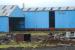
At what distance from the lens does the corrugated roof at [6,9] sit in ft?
146

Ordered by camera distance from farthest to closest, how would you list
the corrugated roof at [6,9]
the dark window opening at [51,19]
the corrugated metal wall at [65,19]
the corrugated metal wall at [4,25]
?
the dark window opening at [51,19] → the corrugated metal wall at [65,19] → the corrugated roof at [6,9] → the corrugated metal wall at [4,25]

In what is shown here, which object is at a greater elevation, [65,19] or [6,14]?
[6,14]

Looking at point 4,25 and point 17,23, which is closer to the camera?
point 4,25

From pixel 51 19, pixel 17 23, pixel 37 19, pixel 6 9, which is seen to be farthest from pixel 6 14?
pixel 51 19

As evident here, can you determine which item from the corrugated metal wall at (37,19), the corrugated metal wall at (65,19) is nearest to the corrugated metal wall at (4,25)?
the corrugated metal wall at (37,19)

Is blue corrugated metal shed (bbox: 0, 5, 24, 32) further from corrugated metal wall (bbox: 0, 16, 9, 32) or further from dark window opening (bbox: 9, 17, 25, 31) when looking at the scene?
dark window opening (bbox: 9, 17, 25, 31)

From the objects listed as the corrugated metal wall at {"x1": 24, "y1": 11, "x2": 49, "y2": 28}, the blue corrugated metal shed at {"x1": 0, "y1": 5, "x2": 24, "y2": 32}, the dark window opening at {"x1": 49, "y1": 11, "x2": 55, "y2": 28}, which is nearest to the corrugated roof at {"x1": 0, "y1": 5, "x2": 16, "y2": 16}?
the blue corrugated metal shed at {"x1": 0, "y1": 5, "x2": 24, "y2": 32}

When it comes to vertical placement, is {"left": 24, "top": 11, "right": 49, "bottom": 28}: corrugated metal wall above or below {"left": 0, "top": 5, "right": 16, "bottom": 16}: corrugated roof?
below

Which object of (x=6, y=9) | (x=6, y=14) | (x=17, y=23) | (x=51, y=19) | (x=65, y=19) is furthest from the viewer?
(x=6, y=9)

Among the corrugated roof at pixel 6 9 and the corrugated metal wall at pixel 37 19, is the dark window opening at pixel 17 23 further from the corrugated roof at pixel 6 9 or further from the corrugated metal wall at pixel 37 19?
the corrugated roof at pixel 6 9

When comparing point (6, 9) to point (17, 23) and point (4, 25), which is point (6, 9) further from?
point (4, 25)

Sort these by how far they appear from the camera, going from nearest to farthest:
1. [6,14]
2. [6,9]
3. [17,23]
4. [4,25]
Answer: [4,25] < [6,14] < [17,23] < [6,9]

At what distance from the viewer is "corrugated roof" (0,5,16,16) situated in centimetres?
4459

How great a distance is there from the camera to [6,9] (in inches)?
1879
